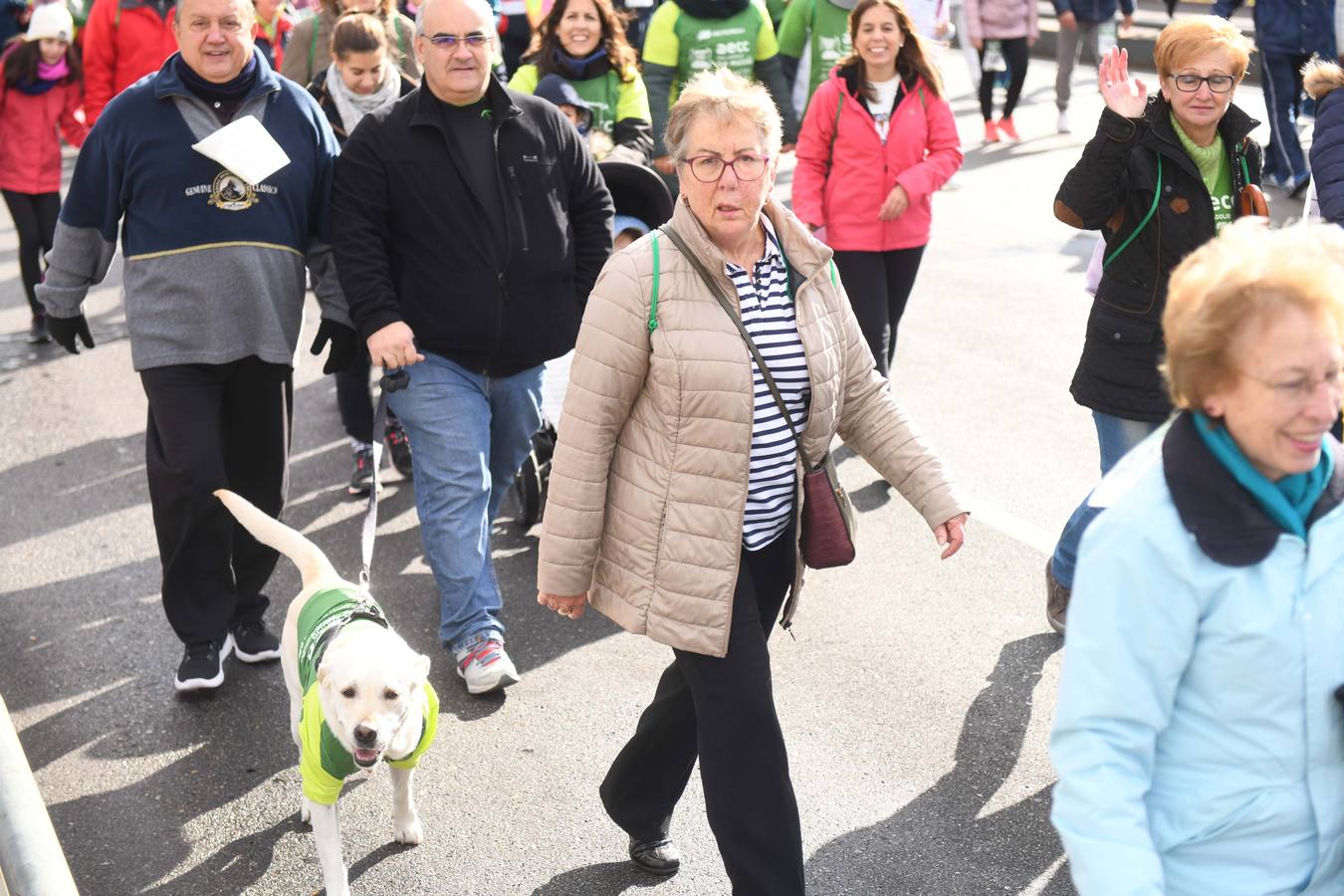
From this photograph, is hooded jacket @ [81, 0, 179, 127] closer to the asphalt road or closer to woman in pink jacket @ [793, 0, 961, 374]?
the asphalt road

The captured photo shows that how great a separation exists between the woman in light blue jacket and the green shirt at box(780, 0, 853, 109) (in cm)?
662

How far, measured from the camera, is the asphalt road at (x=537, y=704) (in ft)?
13.8

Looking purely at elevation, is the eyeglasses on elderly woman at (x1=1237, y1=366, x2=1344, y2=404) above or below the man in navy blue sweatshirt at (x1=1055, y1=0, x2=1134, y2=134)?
above

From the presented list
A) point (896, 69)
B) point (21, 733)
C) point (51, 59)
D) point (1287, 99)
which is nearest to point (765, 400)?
point (21, 733)

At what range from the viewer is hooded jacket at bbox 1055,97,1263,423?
14.8 feet

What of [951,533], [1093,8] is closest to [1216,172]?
[951,533]

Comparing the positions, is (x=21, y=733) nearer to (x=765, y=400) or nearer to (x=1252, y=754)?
(x=765, y=400)

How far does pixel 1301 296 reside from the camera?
7.24ft

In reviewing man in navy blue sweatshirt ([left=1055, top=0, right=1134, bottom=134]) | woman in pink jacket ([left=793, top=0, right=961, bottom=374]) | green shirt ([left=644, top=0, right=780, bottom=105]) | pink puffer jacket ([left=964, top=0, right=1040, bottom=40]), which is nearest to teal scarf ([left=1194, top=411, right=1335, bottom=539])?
woman in pink jacket ([left=793, top=0, right=961, bottom=374])

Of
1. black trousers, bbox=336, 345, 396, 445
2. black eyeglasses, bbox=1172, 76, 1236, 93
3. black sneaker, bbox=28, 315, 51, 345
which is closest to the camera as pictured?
black eyeglasses, bbox=1172, 76, 1236, 93

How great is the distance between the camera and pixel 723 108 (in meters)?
3.44

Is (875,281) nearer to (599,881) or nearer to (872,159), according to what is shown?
(872,159)

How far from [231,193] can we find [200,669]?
5.21 feet

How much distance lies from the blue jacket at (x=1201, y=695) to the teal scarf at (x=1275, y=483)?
0.05 ft
